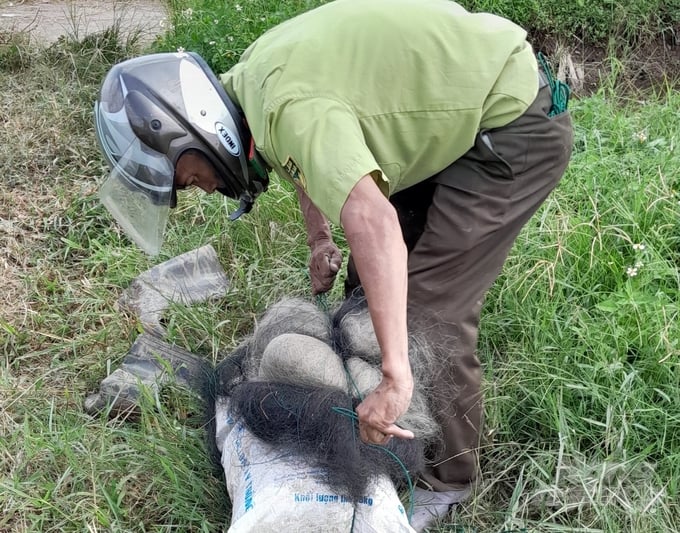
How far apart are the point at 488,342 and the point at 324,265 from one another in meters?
0.75

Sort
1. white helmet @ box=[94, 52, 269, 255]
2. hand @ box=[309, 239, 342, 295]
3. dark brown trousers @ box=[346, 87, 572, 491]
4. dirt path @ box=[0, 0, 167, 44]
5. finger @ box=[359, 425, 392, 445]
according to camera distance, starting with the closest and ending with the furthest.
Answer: finger @ box=[359, 425, 392, 445] → white helmet @ box=[94, 52, 269, 255] → dark brown trousers @ box=[346, 87, 572, 491] → hand @ box=[309, 239, 342, 295] → dirt path @ box=[0, 0, 167, 44]

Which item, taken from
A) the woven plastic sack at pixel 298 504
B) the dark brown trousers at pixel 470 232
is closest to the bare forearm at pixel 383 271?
the woven plastic sack at pixel 298 504

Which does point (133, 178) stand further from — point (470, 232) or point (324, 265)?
point (470, 232)

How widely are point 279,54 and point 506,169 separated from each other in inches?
30.1

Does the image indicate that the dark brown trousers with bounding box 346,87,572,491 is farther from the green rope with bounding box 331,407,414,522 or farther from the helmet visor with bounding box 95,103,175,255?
the helmet visor with bounding box 95,103,175,255

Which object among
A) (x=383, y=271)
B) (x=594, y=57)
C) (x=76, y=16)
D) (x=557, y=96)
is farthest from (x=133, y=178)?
(x=76, y=16)

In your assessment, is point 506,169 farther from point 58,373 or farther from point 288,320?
point 58,373

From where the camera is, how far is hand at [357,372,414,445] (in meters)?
1.77

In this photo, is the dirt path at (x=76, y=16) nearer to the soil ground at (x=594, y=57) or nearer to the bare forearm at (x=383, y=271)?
the soil ground at (x=594, y=57)

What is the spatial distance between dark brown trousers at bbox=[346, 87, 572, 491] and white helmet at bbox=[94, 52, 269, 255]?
1.90 ft

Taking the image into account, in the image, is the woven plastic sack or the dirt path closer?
the woven plastic sack

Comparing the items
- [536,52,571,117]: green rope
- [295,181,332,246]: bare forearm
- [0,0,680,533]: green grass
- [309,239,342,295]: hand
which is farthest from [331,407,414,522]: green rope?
[536,52,571,117]: green rope

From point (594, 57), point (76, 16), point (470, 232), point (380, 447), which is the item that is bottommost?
point (594, 57)

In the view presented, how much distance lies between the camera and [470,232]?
232 cm
